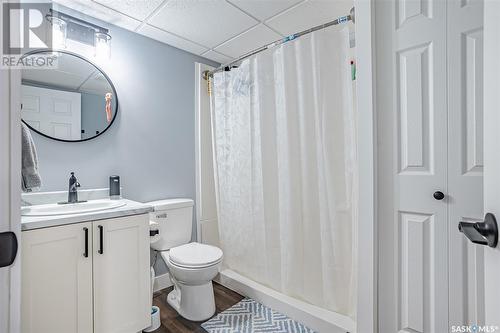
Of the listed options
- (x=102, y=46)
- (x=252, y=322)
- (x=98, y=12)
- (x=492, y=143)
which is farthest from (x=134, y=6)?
(x=252, y=322)

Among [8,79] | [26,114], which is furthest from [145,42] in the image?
[8,79]

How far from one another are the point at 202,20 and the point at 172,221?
155 cm

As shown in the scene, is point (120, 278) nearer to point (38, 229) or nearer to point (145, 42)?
point (38, 229)

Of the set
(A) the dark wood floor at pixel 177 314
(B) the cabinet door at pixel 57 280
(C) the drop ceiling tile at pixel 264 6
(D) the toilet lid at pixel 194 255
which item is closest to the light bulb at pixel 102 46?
(C) the drop ceiling tile at pixel 264 6

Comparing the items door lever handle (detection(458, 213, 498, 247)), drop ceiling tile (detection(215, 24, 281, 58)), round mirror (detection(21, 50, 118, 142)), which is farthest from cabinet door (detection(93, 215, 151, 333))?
drop ceiling tile (detection(215, 24, 281, 58))

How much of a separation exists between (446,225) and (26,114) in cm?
234

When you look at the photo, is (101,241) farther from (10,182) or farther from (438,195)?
(438,195)

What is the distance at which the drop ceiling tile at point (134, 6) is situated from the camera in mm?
1593

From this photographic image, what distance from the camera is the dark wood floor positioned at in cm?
163

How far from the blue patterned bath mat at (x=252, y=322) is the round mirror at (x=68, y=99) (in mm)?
1585

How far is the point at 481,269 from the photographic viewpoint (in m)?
0.95

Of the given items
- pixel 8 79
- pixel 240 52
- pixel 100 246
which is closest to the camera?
pixel 8 79

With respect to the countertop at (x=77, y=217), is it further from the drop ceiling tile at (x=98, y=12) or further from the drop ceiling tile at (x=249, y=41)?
the drop ceiling tile at (x=249, y=41)

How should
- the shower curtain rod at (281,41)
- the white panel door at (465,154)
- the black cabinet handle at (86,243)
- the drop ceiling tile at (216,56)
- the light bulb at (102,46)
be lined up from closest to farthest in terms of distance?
1. the white panel door at (465,154)
2. the black cabinet handle at (86,243)
3. the shower curtain rod at (281,41)
4. the light bulb at (102,46)
5. the drop ceiling tile at (216,56)
